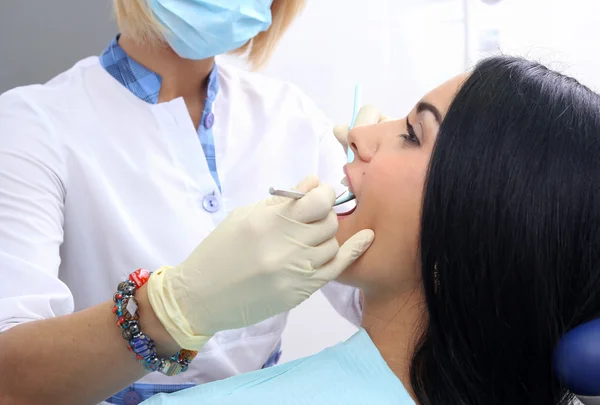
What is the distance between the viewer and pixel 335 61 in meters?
2.21

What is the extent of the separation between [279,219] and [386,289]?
225 millimetres

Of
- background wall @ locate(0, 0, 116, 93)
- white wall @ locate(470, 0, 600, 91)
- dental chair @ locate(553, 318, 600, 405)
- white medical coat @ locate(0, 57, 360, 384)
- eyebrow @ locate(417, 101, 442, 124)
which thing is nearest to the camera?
dental chair @ locate(553, 318, 600, 405)

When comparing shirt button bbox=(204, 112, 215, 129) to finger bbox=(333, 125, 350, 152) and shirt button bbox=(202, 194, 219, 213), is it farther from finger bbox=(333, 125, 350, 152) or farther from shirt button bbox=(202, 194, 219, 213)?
finger bbox=(333, 125, 350, 152)

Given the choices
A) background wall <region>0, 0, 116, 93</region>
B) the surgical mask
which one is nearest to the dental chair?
the surgical mask

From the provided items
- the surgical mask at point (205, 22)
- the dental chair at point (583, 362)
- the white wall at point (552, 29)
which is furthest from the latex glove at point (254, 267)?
the white wall at point (552, 29)

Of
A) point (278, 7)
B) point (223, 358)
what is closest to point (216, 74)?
point (278, 7)

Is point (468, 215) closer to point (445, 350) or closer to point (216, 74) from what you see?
point (445, 350)

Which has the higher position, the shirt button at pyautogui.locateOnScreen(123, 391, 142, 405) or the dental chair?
the dental chair

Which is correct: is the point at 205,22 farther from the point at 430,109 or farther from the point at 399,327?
the point at 399,327

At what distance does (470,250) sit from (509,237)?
58 mm

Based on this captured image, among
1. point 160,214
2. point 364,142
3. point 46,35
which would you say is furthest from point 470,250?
point 46,35

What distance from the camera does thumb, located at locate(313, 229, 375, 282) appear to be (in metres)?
1.02

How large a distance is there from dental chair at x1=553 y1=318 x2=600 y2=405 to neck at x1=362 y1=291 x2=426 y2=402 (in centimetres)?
25

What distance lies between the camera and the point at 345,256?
3.35 feet
